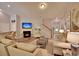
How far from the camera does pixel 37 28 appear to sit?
2229 mm

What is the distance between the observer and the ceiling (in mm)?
2209

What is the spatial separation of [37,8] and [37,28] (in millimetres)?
361

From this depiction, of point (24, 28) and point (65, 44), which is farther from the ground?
point (24, 28)

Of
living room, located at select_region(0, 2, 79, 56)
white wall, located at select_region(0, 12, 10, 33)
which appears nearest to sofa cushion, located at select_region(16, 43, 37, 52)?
living room, located at select_region(0, 2, 79, 56)

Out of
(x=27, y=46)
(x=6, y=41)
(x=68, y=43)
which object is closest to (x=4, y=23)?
(x=6, y=41)

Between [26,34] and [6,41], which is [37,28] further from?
[6,41]

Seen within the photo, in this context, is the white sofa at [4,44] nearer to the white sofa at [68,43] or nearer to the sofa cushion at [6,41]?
the sofa cushion at [6,41]

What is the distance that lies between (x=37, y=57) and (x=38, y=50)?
0.47 ft

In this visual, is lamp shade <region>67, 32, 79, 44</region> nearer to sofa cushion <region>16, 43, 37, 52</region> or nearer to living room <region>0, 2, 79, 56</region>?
living room <region>0, 2, 79, 56</region>

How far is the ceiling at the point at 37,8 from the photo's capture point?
221 cm

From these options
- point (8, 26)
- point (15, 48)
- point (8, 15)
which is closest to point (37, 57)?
point (15, 48)

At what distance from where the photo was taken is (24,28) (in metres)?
2.26

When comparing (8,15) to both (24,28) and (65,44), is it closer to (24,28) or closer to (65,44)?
(24,28)

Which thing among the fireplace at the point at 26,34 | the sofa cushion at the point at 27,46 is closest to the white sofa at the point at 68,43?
the sofa cushion at the point at 27,46
